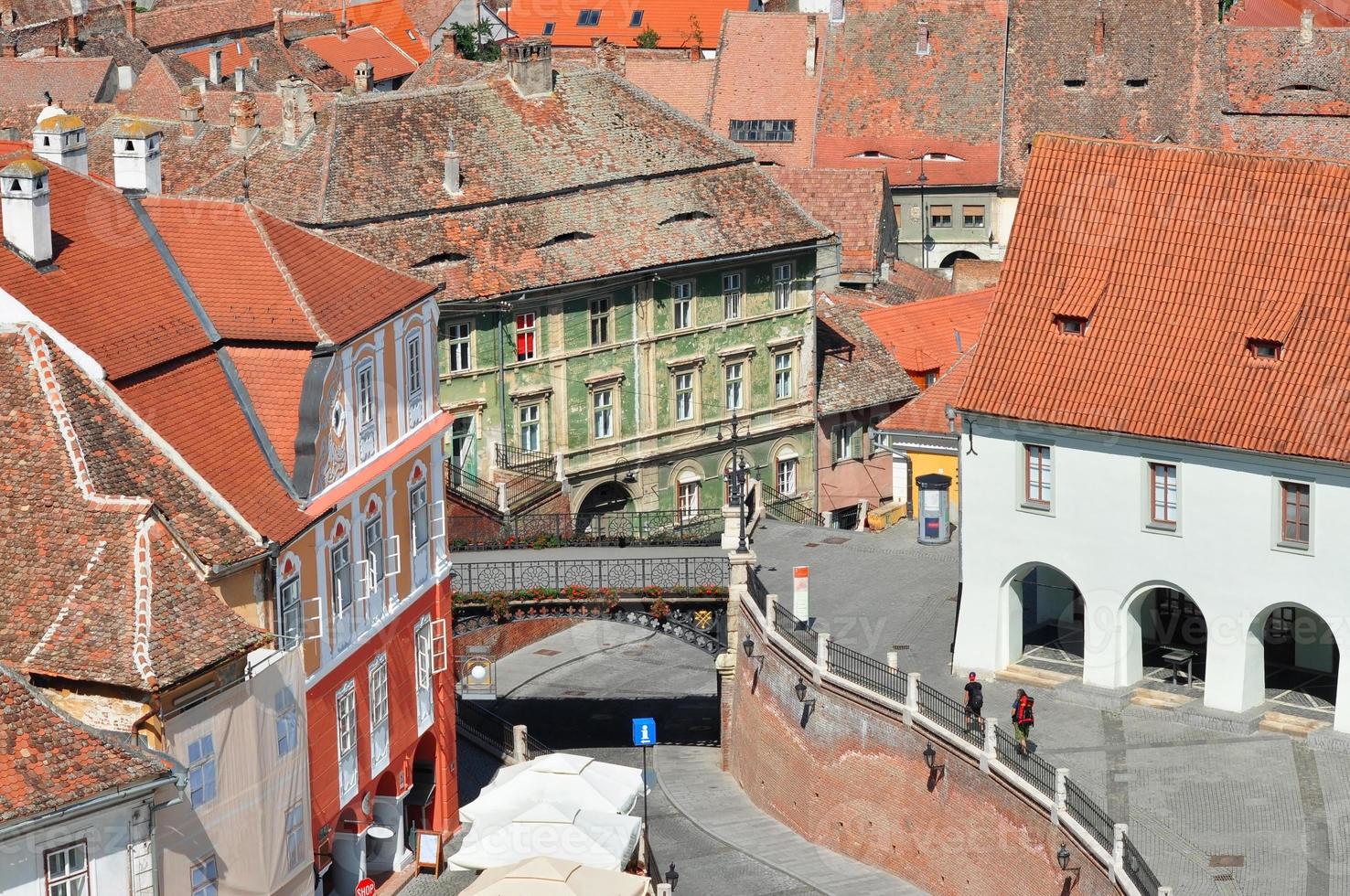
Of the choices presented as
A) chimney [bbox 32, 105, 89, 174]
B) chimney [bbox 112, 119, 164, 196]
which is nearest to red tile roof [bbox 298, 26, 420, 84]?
chimney [bbox 112, 119, 164, 196]

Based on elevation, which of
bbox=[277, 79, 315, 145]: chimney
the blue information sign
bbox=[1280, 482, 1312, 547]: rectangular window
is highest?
bbox=[277, 79, 315, 145]: chimney

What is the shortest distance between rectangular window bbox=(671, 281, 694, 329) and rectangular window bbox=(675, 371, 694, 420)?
1.47 meters

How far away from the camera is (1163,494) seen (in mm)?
64625

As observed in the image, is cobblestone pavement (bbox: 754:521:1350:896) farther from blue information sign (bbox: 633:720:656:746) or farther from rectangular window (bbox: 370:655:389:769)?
rectangular window (bbox: 370:655:389:769)

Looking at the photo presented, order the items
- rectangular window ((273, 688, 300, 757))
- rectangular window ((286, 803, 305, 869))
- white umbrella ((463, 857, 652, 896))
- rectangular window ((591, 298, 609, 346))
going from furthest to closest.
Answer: rectangular window ((591, 298, 609, 346)), white umbrella ((463, 857, 652, 896)), rectangular window ((286, 803, 305, 869)), rectangular window ((273, 688, 300, 757))

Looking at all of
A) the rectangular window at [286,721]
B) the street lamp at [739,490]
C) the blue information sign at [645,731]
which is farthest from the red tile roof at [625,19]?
the rectangular window at [286,721]

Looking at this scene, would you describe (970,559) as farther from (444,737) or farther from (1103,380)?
(444,737)

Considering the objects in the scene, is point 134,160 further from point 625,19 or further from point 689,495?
point 625,19

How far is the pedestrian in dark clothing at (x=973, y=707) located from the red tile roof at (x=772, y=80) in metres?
67.0

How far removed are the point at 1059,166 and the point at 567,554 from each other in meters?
17.0

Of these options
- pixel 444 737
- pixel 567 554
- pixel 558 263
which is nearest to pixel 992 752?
pixel 444 737

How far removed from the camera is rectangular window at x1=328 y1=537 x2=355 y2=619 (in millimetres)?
61031

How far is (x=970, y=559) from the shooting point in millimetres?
67125

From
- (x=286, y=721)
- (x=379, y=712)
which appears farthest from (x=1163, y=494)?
(x=286, y=721)
